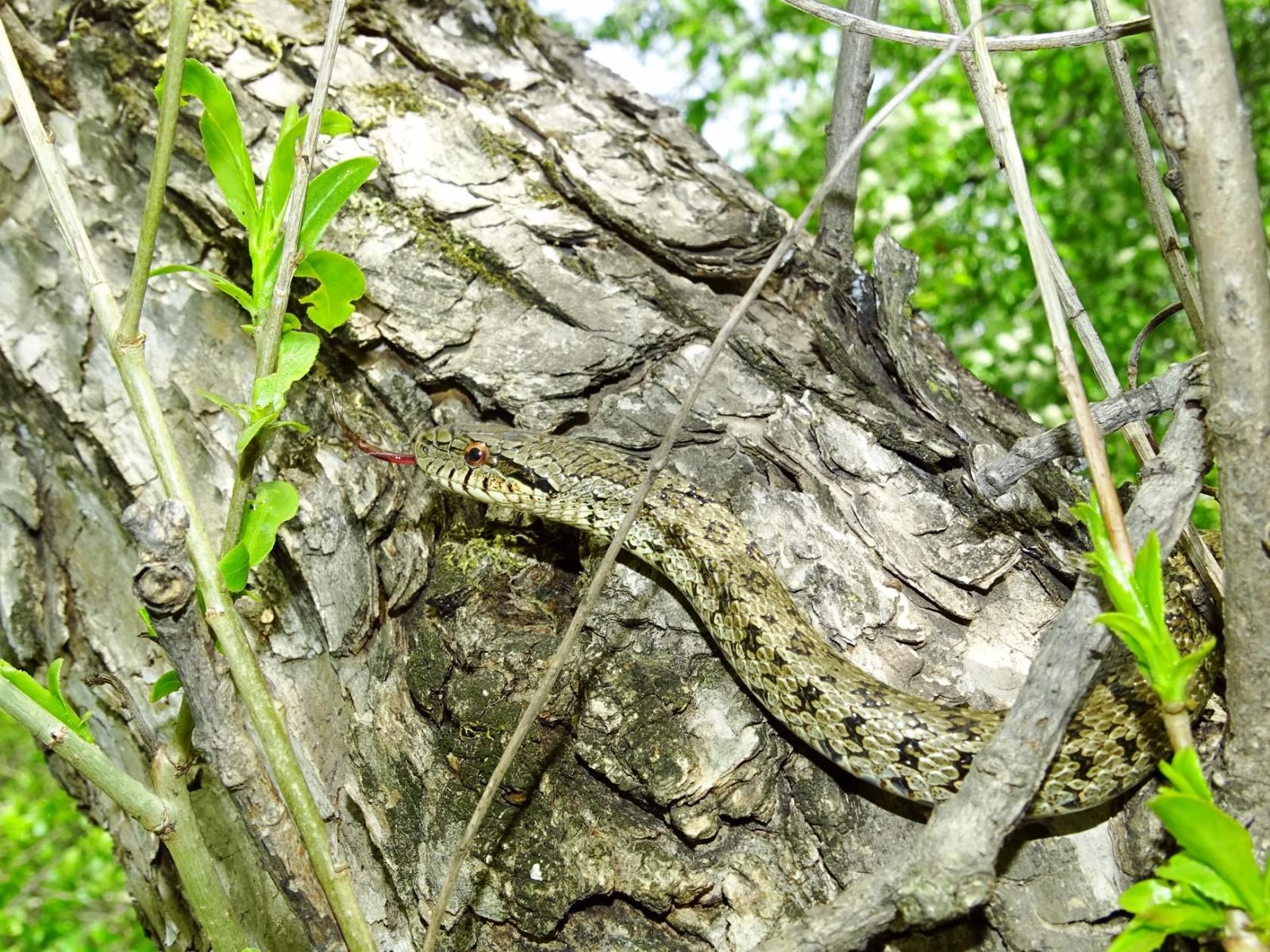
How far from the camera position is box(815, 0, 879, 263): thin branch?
2.96 metres

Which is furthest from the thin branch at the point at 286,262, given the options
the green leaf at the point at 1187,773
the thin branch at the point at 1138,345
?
the thin branch at the point at 1138,345

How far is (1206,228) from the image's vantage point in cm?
150

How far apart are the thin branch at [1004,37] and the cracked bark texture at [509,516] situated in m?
0.91

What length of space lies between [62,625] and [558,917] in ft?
6.72

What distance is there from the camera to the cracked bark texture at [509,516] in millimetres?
2334

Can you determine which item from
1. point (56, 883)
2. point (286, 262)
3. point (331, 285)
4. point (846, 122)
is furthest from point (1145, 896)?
point (56, 883)

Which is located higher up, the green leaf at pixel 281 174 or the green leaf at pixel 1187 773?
the green leaf at pixel 281 174

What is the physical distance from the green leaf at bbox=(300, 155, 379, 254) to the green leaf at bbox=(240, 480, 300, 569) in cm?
52

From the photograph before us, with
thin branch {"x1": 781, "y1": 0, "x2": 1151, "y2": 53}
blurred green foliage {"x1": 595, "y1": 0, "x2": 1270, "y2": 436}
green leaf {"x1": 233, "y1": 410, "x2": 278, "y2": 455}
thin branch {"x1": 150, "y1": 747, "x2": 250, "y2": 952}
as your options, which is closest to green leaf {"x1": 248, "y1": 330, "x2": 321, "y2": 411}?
green leaf {"x1": 233, "y1": 410, "x2": 278, "y2": 455}

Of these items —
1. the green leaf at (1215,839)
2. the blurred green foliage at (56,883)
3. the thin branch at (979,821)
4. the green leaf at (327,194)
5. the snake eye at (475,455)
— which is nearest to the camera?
the green leaf at (1215,839)

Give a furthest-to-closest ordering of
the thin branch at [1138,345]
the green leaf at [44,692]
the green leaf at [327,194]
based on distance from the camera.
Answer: the thin branch at [1138,345]
the green leaf at [327,194]
the green leaf at [44,692]

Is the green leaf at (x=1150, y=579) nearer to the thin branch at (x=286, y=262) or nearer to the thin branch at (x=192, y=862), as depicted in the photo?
the thin branch at (x=286, y=262)

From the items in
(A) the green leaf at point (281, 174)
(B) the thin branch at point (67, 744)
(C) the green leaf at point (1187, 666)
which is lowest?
(B) the thin branch at point (67, 744)

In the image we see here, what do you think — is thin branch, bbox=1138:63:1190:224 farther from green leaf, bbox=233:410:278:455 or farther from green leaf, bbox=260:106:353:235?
green leaf, bbox=233:410:278:455
